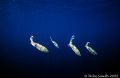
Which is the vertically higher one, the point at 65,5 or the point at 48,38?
the point at 65,5

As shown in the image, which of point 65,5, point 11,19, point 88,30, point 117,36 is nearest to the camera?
point 11,19

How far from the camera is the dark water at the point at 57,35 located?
7.20 metres

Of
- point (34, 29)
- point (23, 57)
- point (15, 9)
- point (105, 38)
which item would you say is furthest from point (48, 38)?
point (105, 38)

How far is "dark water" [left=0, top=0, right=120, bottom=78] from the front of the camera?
720 centimetres

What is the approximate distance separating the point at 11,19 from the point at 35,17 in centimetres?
111

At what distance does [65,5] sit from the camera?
25.2ft

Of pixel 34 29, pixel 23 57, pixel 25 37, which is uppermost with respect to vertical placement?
pixel 34 29

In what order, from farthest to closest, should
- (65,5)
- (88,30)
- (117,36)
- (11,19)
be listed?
(88,30) < (117,36) < (65,5) < (11,19)

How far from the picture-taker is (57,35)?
8227mm

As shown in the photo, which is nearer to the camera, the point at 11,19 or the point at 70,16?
the point at 11,19

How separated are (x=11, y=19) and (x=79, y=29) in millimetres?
3202

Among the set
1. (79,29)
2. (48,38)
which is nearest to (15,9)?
(48,38)

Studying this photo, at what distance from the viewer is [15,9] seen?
24.7 feet

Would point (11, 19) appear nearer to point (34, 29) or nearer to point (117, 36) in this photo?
point (34, 29)
